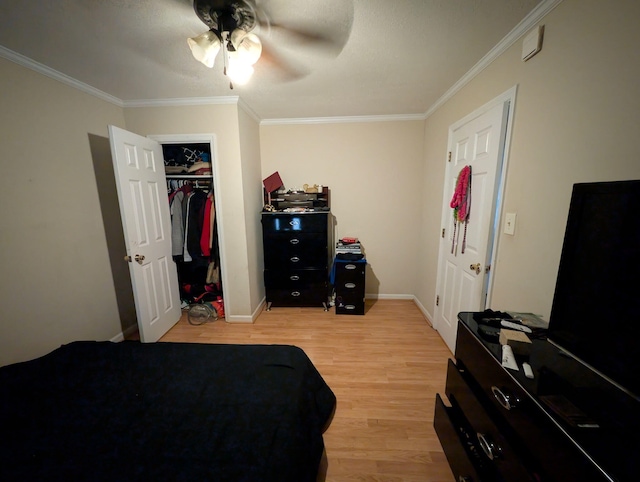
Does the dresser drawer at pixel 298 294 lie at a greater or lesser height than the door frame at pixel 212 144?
lesser

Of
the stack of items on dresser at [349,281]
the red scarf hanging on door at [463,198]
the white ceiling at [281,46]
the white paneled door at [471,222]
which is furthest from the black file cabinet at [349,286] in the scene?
the white ceiling at [281,46]

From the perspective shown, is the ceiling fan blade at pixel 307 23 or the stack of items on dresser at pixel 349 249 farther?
the stack of items on dresser at pixel 349 249

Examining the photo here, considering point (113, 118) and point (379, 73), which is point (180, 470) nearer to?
point (379, 73)

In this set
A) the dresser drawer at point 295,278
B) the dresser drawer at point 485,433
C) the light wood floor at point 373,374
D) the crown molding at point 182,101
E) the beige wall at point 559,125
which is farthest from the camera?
the dresser drawer at point 295,278

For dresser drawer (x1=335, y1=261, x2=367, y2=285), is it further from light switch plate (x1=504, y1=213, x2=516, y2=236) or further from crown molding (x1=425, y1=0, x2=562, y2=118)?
crown molding (x1=425, y1=0, x2=562, y2=118)

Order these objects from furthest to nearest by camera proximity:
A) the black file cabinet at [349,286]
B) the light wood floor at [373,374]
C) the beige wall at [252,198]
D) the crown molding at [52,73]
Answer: the black file cabinet at [349,286], the beige wall at [252,198], the crown molding at [52,73], the light wood floor at [373,374]

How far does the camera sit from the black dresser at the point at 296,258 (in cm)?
276

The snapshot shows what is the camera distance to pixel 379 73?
1.81 metres

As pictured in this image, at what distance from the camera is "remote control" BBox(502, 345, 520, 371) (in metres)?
0.82

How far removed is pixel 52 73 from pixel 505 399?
336 centimetres

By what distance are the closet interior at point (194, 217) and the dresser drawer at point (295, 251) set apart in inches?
26.1

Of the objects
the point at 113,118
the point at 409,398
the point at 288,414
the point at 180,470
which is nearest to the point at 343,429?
the point at 409,398

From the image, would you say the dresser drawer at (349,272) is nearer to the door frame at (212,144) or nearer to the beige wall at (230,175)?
the beige wall at (230,175)

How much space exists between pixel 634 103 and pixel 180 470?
2075mm
